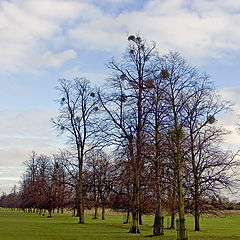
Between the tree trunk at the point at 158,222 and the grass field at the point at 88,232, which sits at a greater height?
the tree trunk at the point at 158,222

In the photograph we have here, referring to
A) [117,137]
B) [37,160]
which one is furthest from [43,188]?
[117,137]

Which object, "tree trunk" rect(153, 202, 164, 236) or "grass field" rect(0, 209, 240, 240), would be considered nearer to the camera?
"grass field" rect(0, 209, 240, 240)

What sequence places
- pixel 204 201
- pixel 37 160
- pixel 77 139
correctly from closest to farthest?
pixel 204 201
pixel 77 139
pixel 37 160

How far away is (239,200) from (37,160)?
66.7 meters

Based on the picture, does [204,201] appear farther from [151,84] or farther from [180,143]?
[151,84]

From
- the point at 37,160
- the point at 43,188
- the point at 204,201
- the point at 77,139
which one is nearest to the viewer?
the point at 204,201

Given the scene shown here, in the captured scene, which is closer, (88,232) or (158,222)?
(158,222)

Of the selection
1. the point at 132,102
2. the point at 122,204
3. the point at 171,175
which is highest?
the point at 132,102

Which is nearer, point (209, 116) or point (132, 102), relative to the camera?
point (209, 116)

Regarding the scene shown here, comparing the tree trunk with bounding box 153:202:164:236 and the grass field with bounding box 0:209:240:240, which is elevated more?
the tree trunk with bounding box 153:202:164:236

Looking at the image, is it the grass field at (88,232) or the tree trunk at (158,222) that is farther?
the tree trunk at (158,222)

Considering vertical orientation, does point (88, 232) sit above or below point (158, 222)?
below

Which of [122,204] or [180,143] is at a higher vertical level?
[180,143]

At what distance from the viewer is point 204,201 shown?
25047 mm
